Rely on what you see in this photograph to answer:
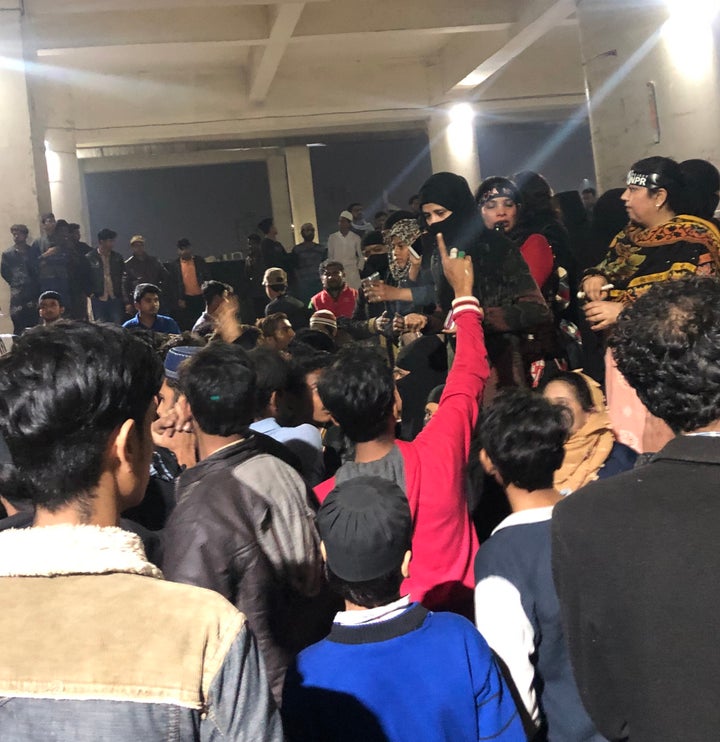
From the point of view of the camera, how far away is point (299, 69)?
15.1 metres

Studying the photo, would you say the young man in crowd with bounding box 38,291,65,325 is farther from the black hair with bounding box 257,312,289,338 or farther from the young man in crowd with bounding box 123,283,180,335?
the black hair with bounding box 257,312,289,338

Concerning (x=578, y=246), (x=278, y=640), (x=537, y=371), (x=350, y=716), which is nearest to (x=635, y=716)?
(x=350, y=716)

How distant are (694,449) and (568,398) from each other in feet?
5.86

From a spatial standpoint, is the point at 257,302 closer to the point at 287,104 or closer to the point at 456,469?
the point at 287,104

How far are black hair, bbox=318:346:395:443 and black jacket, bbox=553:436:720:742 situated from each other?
1117 mm

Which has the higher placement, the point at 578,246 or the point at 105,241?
the point at 105,241

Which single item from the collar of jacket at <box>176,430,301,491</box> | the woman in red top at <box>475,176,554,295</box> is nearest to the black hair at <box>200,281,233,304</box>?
the woman in red top at <box>475,176,554,295</box>

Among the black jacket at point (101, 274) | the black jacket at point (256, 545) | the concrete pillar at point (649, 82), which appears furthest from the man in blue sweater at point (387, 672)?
the black jacket at point (101, 274)

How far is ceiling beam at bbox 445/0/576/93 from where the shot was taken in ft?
35.3

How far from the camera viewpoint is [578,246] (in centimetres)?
575

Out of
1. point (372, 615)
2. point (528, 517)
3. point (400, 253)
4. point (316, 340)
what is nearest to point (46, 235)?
point (316, 340)

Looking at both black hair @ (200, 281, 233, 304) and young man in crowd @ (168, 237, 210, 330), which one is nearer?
black hair @ (200, 281, 233, 304)

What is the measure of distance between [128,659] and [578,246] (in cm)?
509

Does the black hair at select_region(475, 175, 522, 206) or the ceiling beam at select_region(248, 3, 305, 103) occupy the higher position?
the ceiling beam at select_region(248, 3, 305, 103)
